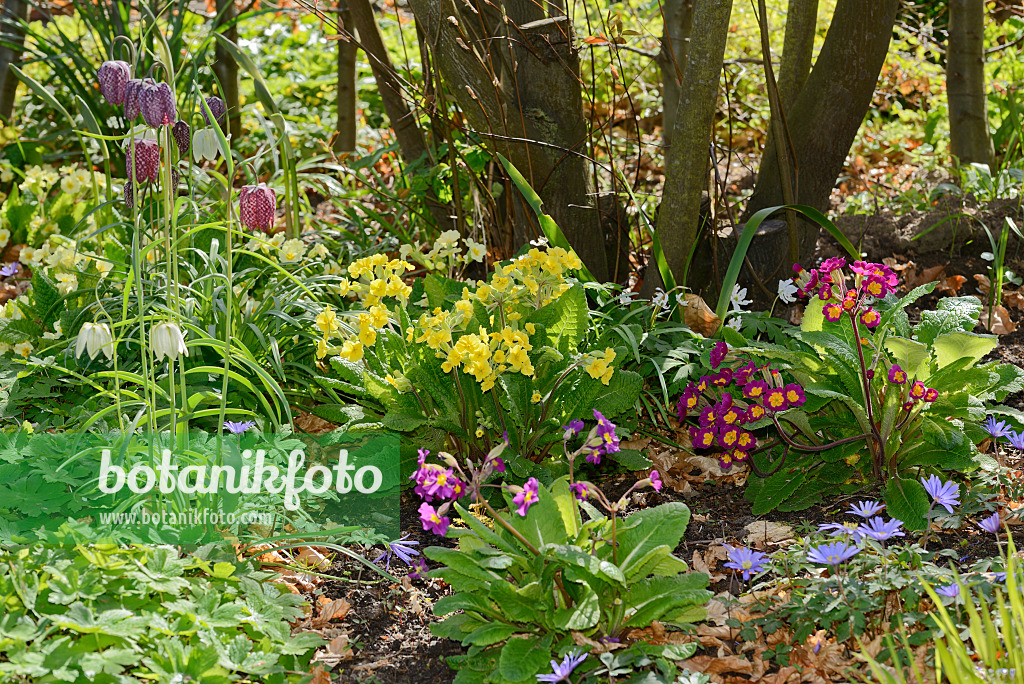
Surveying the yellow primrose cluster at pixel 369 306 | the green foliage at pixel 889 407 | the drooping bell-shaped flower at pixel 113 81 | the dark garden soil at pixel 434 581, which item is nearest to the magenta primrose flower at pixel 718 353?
the green foliage at pixel 889 407

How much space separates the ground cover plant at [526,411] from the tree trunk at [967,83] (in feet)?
0.05

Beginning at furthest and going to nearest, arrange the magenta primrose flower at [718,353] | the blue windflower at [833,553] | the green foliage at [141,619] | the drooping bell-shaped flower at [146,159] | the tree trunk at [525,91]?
the tree trunk at [525,91]
the magenta primrose flower at [718,353]
the drooping bell-shaped flower at [146,159]
the blue windflower at [833,553]
the green foliage at [141,619]

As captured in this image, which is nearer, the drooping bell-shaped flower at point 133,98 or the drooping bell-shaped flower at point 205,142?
the drooping bell-shaped flower at point 133,98

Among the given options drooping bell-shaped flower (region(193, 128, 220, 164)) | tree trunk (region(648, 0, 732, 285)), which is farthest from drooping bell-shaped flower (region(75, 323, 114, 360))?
tree trunk (region(648, 0, 732, 285))

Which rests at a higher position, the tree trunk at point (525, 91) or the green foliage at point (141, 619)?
the tree trunk at point (525, 91)

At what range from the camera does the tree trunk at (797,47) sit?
3.46m

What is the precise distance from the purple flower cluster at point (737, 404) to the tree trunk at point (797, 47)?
1.45m

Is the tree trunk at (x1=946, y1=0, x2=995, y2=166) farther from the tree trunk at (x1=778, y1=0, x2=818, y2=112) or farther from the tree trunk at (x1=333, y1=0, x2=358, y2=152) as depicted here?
the tree trunk at (x1=333, y1=0, x2=358, y2=152)

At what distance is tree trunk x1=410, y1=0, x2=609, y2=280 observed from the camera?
10.1ft

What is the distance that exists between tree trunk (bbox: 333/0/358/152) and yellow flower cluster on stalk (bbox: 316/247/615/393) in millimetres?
2654

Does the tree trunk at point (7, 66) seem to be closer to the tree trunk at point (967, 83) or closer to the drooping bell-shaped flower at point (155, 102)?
the drooping bell-shaped flower at point (155, 102)

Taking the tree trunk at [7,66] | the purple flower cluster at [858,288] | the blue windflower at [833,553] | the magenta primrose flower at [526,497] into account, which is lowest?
the blue windflower at [833,553]

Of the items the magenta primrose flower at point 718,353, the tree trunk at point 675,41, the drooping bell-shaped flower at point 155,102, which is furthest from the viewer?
the tree trunk at point 675,41

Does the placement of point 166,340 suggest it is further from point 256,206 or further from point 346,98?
point 346,98
